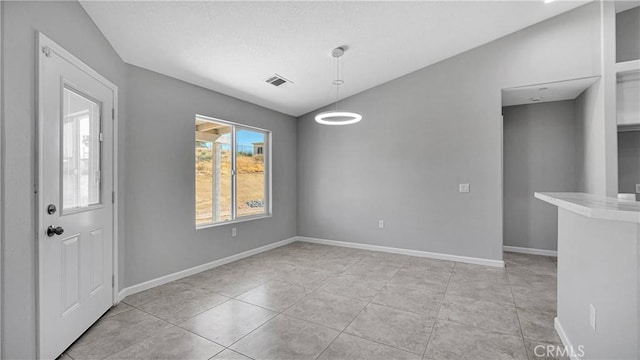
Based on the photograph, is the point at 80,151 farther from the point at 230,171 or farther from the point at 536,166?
the point at 536,166

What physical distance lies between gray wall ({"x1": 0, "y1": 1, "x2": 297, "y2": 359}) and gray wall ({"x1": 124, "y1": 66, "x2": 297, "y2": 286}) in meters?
0.01

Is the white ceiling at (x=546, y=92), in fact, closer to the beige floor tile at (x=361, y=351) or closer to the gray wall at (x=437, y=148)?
A: the gray wall at (x=437, y=148)

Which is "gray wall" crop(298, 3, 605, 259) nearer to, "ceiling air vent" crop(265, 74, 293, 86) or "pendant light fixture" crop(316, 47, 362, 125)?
"pendant light fixture" crop(316, 47, 362, 125)

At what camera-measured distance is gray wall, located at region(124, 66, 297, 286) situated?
3.12 m

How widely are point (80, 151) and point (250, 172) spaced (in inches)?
109

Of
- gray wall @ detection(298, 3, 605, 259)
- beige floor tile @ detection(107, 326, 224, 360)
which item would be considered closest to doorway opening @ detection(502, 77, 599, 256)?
gray wall @ detection(298, 3, 605, 259)

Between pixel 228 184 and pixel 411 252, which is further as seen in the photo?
pixel 411 252

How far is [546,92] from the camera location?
164 inches

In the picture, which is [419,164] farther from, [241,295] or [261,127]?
[241,295]

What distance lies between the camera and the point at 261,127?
5023mm

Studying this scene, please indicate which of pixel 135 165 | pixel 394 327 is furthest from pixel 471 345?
pixel 135 165

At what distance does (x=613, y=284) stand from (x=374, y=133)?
3937 mm

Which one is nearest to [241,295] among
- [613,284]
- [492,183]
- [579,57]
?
[613,284]

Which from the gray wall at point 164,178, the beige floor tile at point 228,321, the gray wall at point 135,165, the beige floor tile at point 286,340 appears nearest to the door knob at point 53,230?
the gray wall at point 135,165
